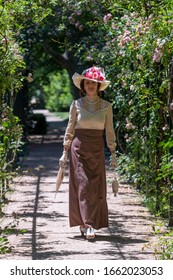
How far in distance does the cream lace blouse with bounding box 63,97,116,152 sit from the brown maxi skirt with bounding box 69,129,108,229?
6 cm

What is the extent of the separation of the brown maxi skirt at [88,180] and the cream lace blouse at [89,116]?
0.20 ft

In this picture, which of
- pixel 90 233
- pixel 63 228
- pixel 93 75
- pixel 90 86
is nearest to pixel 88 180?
pixel 90 233

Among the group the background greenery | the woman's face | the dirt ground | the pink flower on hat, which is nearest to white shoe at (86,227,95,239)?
the dirt ground

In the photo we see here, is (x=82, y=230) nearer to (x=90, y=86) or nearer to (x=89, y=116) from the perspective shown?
(x=89, y=116)

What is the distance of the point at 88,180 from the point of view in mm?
9305

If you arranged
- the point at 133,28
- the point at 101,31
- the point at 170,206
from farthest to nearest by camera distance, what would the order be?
1. the point at 101,31
2. the point at 133,28
3. the point at 170,206

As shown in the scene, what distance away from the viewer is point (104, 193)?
30.8ft

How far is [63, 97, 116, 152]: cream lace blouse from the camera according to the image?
9281 mm

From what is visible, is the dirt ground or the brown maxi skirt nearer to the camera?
the dirt ground

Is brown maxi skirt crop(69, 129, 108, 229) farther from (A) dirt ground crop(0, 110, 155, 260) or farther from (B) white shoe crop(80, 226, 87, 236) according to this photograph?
(A) dirt ground crop(0, 110, 155, 260)

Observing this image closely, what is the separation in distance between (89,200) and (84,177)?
0.24 meters

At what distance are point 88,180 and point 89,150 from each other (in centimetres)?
31

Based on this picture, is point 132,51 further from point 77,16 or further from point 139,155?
point 77,16

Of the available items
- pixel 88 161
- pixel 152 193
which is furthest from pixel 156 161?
pixel 88 161
